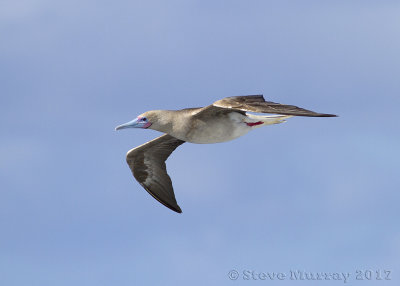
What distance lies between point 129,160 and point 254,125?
401cm

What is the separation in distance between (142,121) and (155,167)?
263cm

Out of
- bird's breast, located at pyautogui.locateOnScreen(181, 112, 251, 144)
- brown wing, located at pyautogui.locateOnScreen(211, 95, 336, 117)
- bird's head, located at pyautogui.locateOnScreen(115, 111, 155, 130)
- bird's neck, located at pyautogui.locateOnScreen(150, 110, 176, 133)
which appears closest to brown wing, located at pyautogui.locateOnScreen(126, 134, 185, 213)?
bird's head, located at pyautogui.locateOnScreen(115, 111, 155, 130)

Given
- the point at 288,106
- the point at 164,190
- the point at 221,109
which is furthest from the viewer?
the point at 164,190

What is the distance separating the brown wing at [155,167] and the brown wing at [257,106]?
366cm

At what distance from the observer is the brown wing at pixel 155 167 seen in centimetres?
1905

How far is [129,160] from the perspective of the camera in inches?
752

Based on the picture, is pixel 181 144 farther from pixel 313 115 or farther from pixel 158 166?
pixel 313 115

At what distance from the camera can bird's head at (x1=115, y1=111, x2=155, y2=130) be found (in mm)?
16719

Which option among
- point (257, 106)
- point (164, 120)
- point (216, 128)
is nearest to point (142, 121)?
point (164, 120)

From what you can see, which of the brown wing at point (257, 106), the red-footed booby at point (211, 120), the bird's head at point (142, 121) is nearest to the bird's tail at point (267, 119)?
the red-footed booby at point (211, 120)

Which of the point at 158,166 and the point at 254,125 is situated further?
the point at 158,166

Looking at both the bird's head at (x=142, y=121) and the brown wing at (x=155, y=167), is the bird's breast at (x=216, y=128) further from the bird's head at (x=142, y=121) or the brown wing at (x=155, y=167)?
the brown wing at (x=155, y=167)

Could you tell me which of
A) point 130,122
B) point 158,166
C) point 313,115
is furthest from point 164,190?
point 313,115

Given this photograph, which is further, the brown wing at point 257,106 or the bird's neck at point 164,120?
the bird's neck at point 164,120
